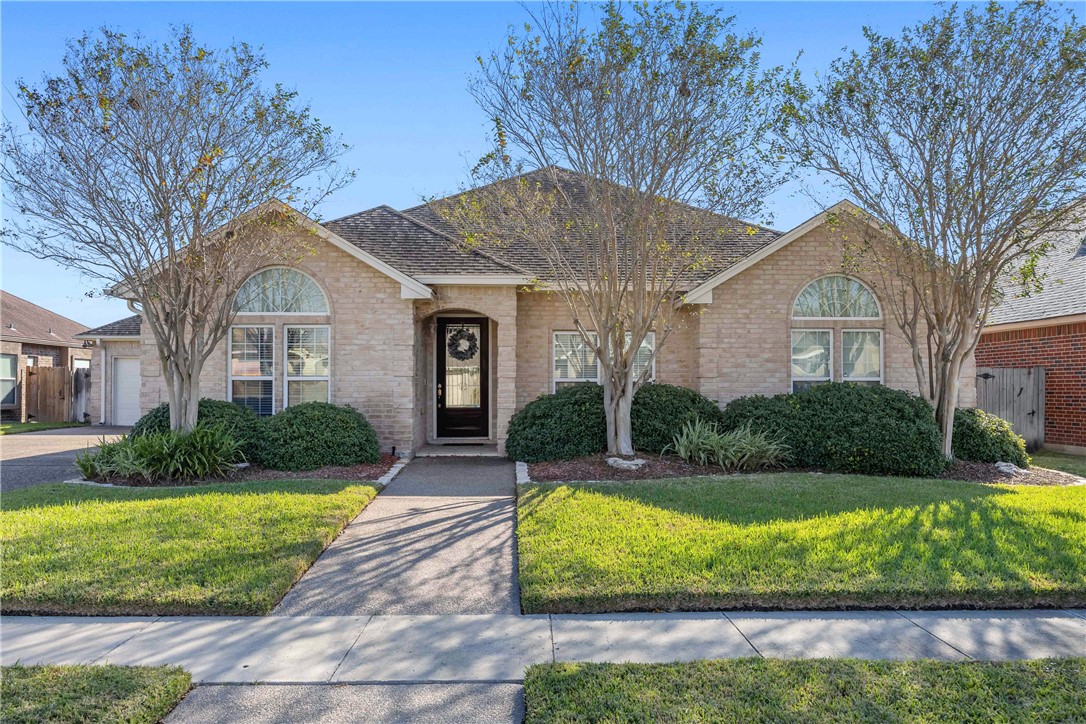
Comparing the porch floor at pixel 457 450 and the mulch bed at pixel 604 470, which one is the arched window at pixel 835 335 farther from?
the porch floor at pixel 457 450

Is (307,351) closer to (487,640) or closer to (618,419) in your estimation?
(618,419)

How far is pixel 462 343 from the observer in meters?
14.8

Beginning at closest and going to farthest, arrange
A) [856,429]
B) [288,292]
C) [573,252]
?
1. [856,429]
2. [288,292]
3. [573,252]

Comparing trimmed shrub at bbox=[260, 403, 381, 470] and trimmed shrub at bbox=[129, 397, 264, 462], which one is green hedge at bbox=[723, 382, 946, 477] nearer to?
trimmed shrub at bbox=[260, 403, 381, 470]

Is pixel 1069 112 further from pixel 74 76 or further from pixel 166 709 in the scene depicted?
pixel 74 76

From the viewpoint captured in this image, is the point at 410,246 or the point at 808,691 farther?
the point at 410,246

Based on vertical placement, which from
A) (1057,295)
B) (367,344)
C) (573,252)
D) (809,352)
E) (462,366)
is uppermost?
(573,252)

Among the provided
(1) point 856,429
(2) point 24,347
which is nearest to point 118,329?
(2) point 24,347

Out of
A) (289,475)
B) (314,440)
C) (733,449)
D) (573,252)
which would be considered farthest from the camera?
(573,252)

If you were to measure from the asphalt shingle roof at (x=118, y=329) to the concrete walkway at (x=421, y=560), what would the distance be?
15.8 metres

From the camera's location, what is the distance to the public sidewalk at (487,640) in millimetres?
4031

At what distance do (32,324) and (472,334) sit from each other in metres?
21.2

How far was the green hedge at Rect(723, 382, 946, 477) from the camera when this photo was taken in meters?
10.3

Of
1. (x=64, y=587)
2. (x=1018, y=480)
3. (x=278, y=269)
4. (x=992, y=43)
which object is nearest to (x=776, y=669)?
(x=64, y=587)
